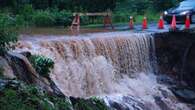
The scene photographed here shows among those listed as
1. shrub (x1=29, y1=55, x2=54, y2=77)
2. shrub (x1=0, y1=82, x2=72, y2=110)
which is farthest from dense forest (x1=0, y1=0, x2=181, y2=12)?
shrub (x1=0, y1=82, x2=72, y2=110)

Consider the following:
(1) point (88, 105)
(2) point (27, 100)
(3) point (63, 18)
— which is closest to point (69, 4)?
(3) point (63, 18)

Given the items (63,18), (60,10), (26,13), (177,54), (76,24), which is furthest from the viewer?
(60,10)

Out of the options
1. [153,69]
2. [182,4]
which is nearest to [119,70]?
[153,69]

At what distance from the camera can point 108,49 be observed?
15.4m

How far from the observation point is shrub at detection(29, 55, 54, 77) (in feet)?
36.4

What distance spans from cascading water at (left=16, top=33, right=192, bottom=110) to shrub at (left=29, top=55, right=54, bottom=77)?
136 cm

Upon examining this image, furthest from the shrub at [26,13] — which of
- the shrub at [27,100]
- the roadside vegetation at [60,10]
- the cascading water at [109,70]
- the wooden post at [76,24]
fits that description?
the shrub at [27,100]

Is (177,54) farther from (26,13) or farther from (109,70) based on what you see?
(26,13)

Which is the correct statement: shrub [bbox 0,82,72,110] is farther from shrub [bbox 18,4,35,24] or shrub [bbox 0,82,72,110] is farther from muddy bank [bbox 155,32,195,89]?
shrub [bbox 18,4,35,24]

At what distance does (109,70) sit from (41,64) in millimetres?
4031

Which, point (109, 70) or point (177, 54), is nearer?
point (109, 70)

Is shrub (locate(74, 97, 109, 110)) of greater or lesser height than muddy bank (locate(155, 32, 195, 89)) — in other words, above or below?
above

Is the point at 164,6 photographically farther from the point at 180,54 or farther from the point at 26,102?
the point at 26,102

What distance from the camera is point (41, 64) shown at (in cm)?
1134
